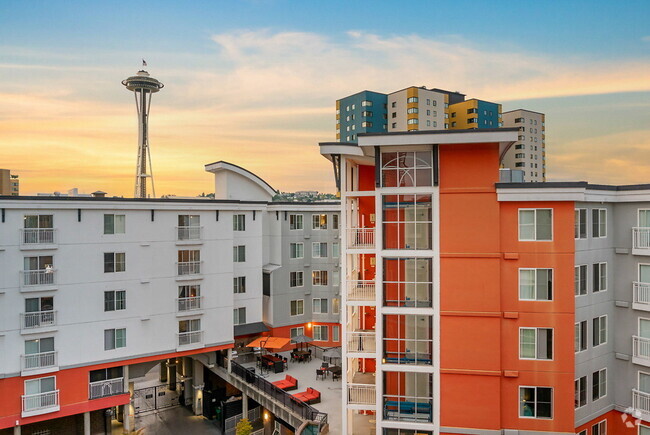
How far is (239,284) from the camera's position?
114 ft

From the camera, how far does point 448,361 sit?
1747 cm

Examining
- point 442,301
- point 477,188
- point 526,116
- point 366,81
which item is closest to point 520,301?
point 442,301

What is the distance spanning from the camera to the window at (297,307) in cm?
3787

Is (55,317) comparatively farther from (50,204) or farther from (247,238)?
(247,238)

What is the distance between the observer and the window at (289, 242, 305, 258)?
125 ft

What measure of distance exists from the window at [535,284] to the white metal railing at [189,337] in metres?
21.4

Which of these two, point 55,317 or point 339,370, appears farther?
point 339,370

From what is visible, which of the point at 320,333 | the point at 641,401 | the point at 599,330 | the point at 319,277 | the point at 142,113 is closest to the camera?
the point at 641,401

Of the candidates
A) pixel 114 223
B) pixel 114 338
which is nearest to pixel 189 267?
pixel 114 223

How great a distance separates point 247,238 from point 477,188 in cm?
2182

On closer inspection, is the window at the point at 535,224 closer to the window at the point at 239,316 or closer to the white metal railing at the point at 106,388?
the window at the point at 239,316

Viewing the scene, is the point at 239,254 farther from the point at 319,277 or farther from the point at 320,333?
the point at 320,333

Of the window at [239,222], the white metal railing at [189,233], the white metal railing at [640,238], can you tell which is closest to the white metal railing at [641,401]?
the white metal railing at [640,238]

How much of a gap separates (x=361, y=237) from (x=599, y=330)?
35.9 ft
